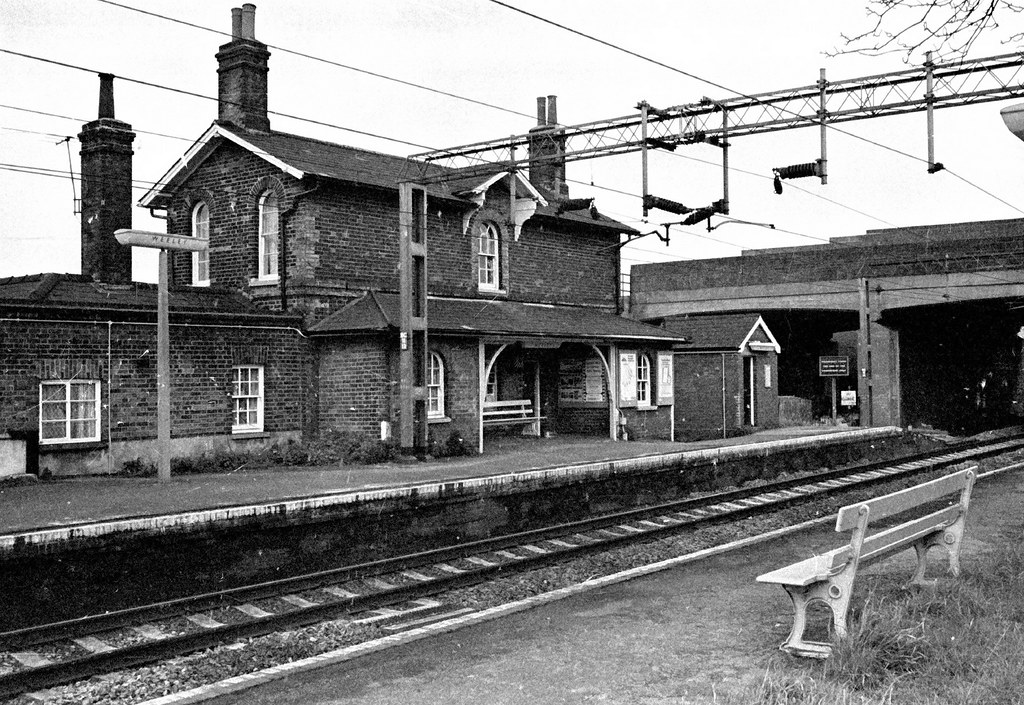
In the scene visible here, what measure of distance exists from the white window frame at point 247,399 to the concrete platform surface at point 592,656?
1226 cm

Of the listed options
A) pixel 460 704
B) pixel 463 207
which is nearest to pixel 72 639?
pixel 460 704

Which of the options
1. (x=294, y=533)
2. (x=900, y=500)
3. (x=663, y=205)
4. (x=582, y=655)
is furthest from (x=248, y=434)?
(x=900, y=500)

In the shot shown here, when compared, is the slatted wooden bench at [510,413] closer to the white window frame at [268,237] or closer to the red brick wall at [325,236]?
the red brick wall at [325,236]

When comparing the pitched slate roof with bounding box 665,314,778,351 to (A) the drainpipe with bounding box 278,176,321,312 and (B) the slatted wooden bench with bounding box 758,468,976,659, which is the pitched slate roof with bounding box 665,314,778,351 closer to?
(A) the drainpipe with bounding box 278,176,321,312

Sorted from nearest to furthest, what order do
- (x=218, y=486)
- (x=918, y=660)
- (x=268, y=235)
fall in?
(x=918, y=660), (x=218, y=486), (x=268, y=235)

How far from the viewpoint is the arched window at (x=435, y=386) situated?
20.6 meters

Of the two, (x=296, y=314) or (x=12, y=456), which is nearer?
(x=12, y=456)

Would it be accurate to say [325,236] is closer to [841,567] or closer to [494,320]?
[494,320]

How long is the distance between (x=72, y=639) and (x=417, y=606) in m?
3.06

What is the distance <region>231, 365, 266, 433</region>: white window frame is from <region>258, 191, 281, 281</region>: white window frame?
8.46ft

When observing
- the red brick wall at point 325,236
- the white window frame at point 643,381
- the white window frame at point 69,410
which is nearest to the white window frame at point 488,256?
the red brick wall at point 325,236

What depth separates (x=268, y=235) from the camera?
2159cm

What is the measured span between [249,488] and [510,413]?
432 inches

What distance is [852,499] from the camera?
1653 cm
